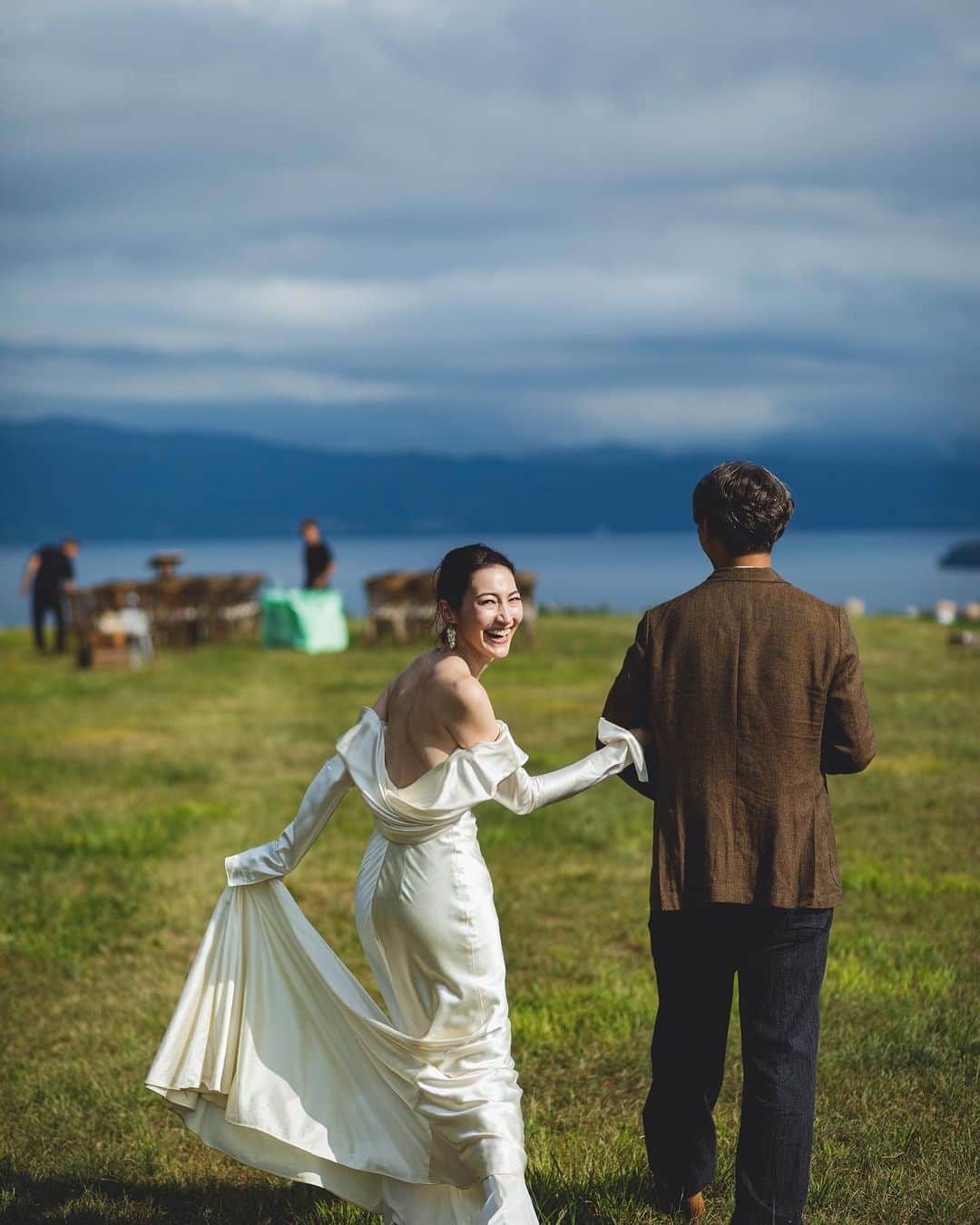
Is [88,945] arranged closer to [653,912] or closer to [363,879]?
[363,879]

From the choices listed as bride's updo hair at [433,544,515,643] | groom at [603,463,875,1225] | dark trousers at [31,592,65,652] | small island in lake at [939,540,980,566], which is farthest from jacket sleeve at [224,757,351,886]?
small island in lake at [939,540,980,566]

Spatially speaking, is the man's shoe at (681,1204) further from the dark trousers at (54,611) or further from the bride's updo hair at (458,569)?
the dark trousers at (54,611)

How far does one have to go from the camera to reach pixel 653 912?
4.09m

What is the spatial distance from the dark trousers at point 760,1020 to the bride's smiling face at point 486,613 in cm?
91

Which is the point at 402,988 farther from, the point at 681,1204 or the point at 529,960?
the point at 529,960

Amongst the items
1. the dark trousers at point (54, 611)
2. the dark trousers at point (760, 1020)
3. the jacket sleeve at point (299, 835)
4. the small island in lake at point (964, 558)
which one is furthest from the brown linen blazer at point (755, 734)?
the small island in lake at point (964, 558)

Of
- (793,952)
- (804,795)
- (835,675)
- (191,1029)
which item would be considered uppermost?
(835,675)

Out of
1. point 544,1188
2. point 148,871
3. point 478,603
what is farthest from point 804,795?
point 148,871

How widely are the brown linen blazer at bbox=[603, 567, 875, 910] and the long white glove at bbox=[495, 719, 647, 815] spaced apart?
146 millimetres

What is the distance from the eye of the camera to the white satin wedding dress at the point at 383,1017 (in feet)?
13.2

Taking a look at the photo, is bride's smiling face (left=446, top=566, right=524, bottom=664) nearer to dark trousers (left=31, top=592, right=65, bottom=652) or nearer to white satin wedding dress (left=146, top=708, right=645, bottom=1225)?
white satin wedding dress (left=146, top=708, right=645, bottom=1225)

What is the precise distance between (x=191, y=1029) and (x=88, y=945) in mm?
3912

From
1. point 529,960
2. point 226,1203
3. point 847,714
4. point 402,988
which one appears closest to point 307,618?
point 529,960

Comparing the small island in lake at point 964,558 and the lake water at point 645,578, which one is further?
the small island in lake at point 964,558
